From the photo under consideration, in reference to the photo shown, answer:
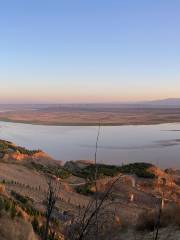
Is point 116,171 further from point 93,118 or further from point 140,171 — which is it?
point 93,118

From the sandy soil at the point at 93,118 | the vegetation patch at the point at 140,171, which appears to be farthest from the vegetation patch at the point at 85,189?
the sandy soil at the point at 93,118

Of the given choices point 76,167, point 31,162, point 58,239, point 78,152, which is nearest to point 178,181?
point 76,167

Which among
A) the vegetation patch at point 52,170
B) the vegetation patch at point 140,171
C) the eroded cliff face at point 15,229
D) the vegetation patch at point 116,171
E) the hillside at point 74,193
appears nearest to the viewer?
the eroded cliff face at point 15,229

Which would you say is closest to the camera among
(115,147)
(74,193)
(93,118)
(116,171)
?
(74,193)

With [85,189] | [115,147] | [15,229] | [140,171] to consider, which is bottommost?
[115,147]

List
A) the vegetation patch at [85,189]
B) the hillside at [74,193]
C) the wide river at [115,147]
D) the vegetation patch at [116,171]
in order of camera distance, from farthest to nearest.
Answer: the wide river at [115,147] < the vegetation patch at [116,171] < the vegetation patch at [85,189] < the hillside at [74,193]

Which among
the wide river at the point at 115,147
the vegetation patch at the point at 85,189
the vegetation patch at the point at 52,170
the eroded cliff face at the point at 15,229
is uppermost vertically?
the eroded cliff face at the point at 15,229

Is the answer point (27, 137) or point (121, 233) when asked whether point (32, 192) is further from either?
point (27, 137)

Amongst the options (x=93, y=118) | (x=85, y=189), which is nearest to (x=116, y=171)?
(x=85, y=189)

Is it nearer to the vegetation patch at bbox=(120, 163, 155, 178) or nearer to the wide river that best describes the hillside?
the vegetation patch at bbox=(120, 163, 155, 178)

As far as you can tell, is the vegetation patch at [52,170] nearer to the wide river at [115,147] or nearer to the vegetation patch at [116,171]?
the vegetation patch at [116,171]

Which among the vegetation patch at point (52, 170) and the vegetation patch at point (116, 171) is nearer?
the vegetation patch at point (52, 170)

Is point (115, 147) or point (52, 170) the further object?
point (115, 147)
